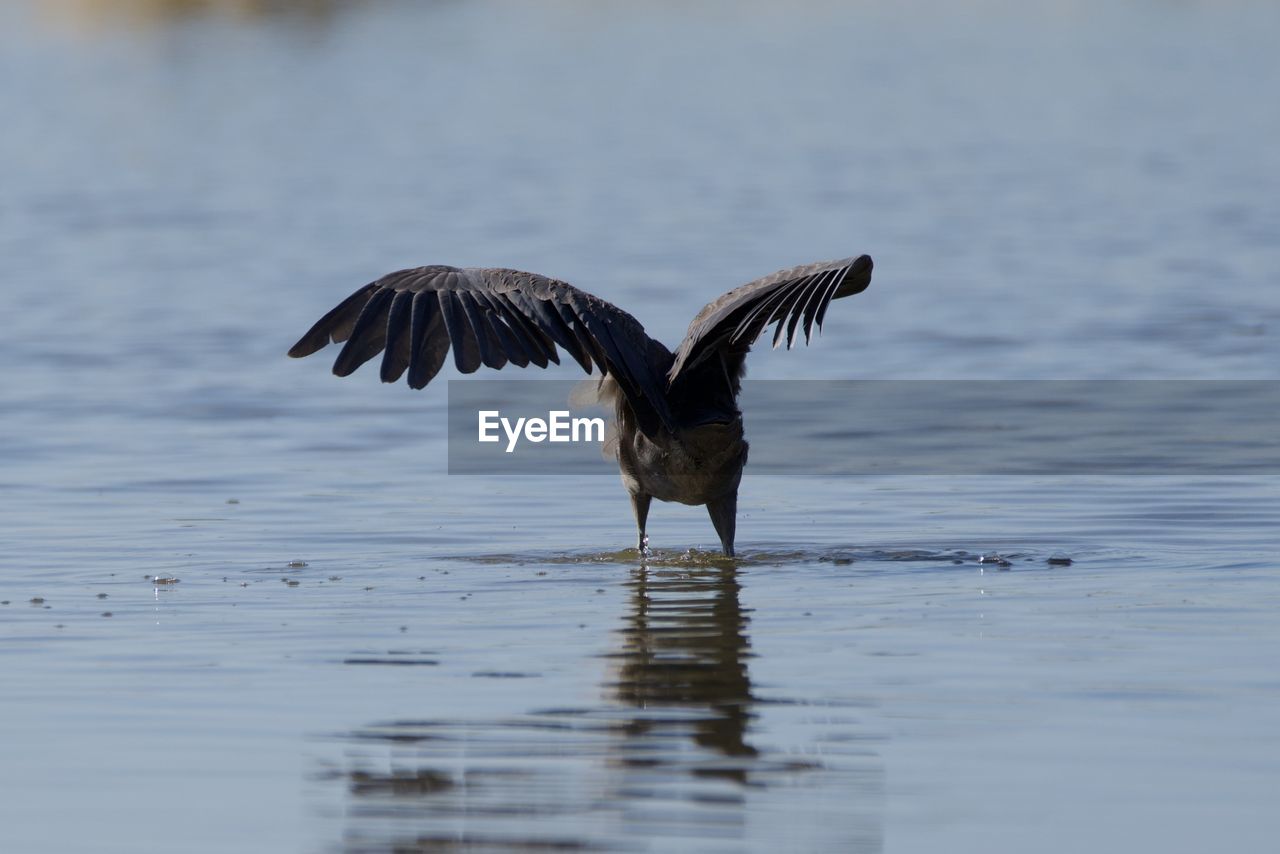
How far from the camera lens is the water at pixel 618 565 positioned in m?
5.85

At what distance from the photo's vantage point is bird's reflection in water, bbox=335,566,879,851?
5.51m

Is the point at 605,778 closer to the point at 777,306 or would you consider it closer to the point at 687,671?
the point at 687,671

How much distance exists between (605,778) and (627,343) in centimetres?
307

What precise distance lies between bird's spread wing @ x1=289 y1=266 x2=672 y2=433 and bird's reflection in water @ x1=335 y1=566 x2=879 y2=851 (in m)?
1.42

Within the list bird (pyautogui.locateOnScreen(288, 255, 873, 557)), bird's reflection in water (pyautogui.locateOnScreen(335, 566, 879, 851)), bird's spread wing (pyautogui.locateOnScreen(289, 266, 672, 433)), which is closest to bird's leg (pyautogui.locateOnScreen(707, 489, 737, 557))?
bird (pyautogui.locateOnScreen(288, 255, 873, 557))

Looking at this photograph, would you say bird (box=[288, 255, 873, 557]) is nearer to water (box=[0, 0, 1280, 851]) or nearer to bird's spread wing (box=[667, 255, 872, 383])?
bird's spread wing (box=[667, 255, 872, 383])

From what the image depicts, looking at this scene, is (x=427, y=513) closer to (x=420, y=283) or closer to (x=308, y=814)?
(x=420, y=283)

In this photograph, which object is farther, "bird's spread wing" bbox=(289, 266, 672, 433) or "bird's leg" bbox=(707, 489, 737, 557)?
"bird's leg" bbox=(707, 489, 737, 557)

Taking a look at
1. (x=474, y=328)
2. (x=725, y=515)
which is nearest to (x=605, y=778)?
(x=474, y=328)

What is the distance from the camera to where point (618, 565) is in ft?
31.7

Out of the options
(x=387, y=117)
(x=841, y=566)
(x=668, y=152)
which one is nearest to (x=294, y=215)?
(x=668, y=152)

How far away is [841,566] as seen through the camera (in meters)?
9.52

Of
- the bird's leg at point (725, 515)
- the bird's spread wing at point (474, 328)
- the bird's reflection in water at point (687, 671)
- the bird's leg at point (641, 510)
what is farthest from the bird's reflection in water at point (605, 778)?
the bird's leg at point (641, 510)

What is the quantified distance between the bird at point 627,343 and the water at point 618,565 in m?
0.50
